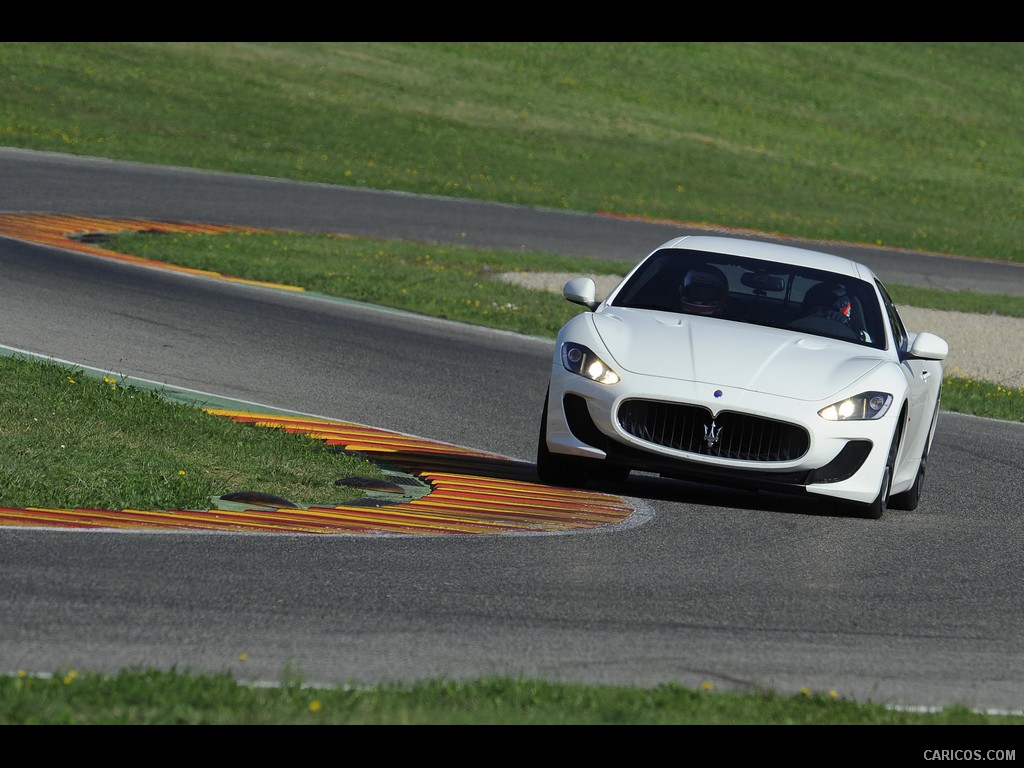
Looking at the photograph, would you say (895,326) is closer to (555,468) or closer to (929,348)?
(929,348)

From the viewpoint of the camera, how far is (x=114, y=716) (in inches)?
187

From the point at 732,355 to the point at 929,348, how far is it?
1.37 m

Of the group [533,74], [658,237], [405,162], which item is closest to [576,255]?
[658,237]

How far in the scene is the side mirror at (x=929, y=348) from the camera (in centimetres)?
1007

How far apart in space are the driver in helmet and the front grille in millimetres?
1202

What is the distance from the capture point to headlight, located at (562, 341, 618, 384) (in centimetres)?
945

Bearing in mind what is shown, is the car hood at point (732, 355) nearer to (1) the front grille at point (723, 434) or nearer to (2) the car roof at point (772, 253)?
(1) the front grille at point (723, 434)

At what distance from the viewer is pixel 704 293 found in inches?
410

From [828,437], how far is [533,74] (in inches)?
1799

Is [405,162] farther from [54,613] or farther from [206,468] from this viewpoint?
[54,613]

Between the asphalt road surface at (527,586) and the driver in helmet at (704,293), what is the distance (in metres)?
1.12

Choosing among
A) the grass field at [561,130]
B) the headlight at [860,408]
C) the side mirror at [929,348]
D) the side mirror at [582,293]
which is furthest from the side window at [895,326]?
the grass field at [561,130]

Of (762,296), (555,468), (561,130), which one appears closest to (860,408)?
(762,296)
